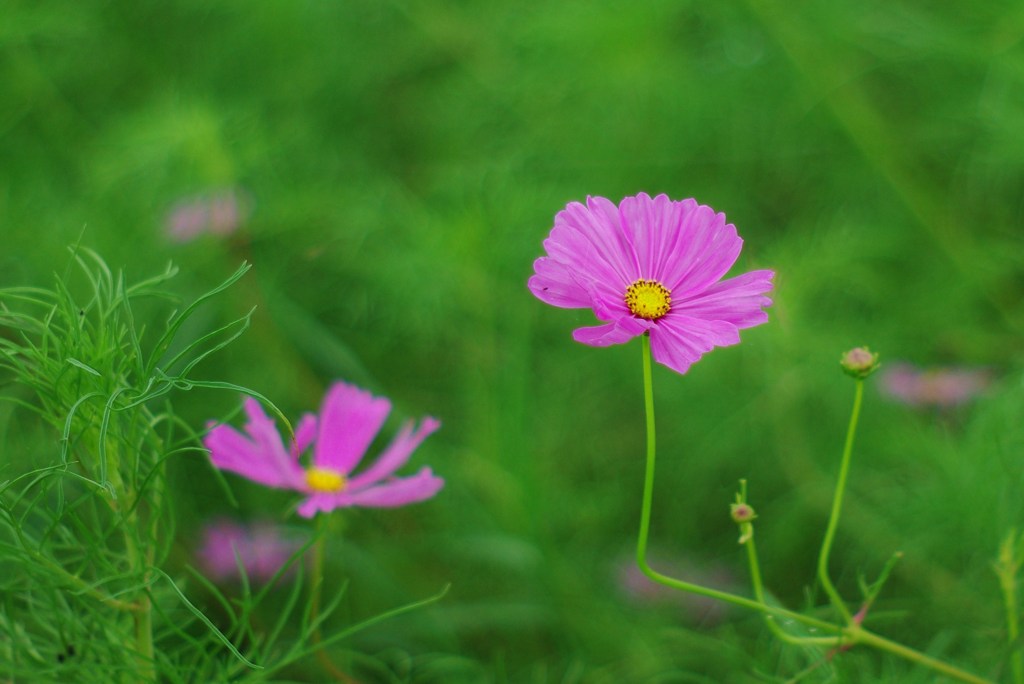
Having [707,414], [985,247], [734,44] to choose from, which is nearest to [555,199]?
[707,414]

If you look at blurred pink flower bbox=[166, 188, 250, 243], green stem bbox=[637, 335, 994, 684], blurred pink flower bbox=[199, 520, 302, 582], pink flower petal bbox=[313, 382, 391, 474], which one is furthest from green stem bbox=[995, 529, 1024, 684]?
blurred pink flower bbox=[166, 188, 250, 243]

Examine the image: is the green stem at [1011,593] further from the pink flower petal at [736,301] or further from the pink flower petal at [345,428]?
the pink flower petal at [345,428]

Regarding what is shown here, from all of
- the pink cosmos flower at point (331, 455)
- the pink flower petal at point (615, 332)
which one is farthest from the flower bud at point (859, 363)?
the pink cosmos flower at point (331, 455)

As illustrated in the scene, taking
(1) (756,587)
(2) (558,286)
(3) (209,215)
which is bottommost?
(1) (756,587)

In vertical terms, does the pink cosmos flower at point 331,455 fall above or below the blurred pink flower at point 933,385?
below

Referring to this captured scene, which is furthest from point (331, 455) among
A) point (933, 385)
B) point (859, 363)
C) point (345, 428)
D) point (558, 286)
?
point (933, 385)

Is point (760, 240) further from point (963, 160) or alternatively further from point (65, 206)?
point (65, 206)

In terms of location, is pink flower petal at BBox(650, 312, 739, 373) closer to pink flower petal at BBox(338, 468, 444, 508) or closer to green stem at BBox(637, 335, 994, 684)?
green stem at BBox(637, 335, 994, 684)

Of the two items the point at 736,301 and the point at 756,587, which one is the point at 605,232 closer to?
the point at 736,301
